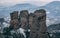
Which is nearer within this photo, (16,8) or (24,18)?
(24,18)

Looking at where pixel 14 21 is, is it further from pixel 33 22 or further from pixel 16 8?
pixel 33 22

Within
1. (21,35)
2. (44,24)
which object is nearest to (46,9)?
(44,24)

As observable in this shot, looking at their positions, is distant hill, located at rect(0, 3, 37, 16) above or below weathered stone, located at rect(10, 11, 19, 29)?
above

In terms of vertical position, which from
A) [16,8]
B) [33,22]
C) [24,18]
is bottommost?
[33,22]

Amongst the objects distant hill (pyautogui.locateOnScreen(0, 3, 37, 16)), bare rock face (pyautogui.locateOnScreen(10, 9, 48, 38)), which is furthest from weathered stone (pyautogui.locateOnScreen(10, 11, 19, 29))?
distant hill (pyautogui.locateOnScreen(0, 3, 37, 16))

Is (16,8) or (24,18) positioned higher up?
(16,8)

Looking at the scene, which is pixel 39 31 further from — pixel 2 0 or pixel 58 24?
pixel 2 0

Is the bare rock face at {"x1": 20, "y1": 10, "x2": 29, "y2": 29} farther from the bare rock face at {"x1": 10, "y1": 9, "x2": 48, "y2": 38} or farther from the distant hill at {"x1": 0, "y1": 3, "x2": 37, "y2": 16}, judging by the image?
the distant hill at {"x1": 0, "y1": 3, "x2": 37, "y2": 16}

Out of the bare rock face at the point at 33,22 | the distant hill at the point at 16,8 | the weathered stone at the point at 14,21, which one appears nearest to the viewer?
the bare rock face at the point at 33,22

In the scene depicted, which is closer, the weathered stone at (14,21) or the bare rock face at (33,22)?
the bare rock face at (33,22)

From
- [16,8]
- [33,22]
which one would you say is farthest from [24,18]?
[16,8]

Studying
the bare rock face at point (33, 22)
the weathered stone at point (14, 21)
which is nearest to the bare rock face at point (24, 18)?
the bare rock face at point (33, 22)

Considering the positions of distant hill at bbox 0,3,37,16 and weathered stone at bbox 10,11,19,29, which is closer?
weathered stone at bbox 10,11,19,29

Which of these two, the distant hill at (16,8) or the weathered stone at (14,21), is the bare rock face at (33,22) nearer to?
the weathered stone at (14,21)
